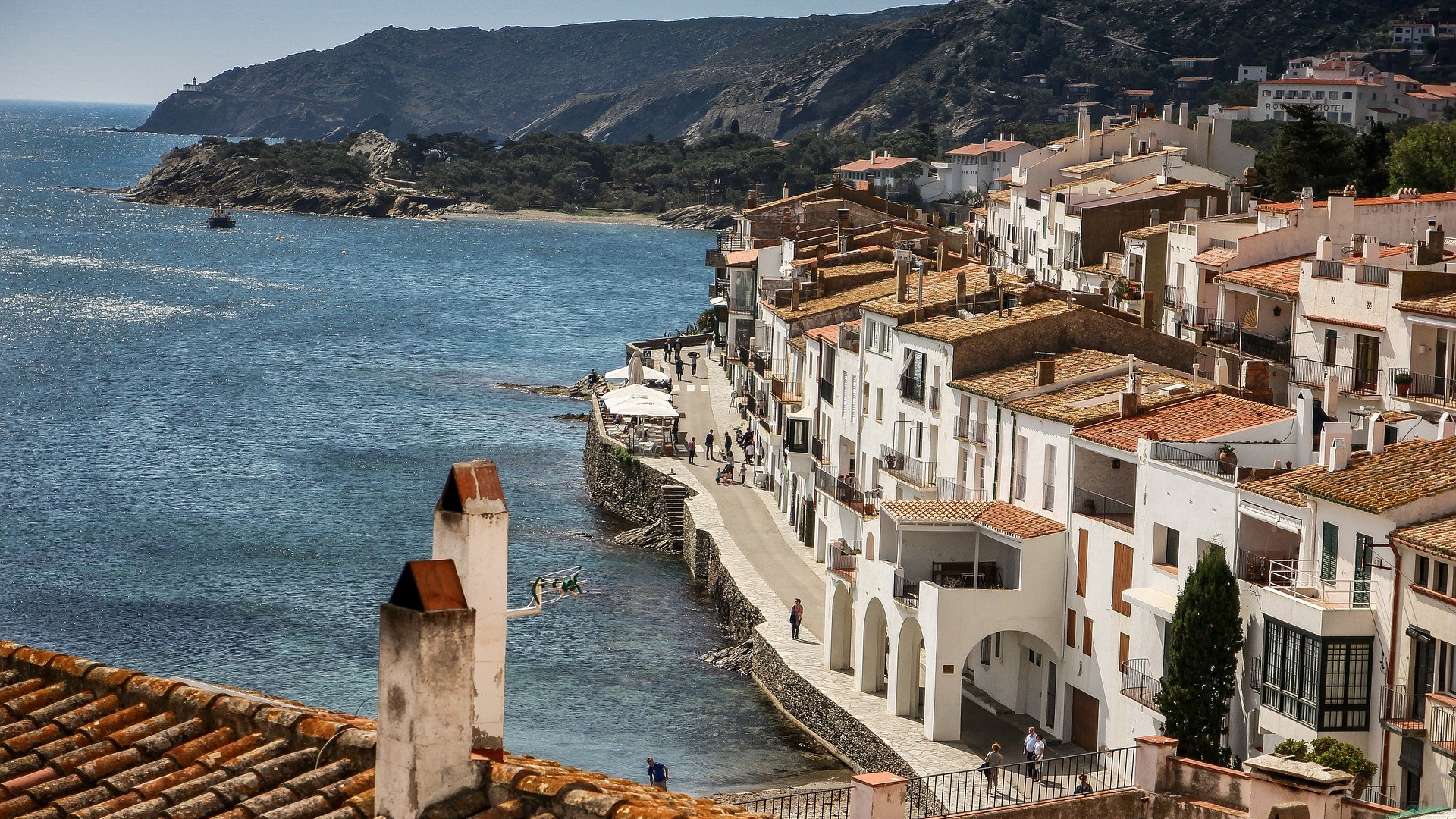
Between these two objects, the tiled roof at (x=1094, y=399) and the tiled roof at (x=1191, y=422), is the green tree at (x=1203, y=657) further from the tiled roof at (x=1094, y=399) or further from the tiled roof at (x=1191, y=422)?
the tiled roof at (x=1094, y=399)

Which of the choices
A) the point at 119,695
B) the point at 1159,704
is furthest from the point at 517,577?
the point at 119,695

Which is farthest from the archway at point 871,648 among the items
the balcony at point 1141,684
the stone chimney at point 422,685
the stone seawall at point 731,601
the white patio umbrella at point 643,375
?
the white patio umbrella at point 643,375

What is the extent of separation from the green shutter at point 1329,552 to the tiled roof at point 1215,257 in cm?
2437

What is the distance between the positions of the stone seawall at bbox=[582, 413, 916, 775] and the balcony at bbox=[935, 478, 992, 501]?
211 inches

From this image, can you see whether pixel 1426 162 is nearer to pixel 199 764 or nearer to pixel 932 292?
pixel 932 292

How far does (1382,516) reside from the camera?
1145 inches

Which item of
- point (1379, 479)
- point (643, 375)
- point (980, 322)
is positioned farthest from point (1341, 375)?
point (643, 375)

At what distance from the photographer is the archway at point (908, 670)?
38.0 metres

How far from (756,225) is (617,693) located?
43186 millimetres

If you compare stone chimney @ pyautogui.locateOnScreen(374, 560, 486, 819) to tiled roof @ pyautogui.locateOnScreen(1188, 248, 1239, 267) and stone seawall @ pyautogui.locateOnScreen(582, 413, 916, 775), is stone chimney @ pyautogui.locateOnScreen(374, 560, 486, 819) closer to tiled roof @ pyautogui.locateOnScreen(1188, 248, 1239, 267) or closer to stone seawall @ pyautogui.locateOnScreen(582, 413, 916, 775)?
stone seawall @ pyautogui.locateOnScreen(582, 413, 916, 775)

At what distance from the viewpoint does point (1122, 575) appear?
35.5 metres

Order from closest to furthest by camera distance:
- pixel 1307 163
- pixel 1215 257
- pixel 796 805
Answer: pixel 796 805, pixel 1215 257, pixel 1307 163

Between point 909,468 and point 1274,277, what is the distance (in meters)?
12.4

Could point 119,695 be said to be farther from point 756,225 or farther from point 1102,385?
point 756,225
